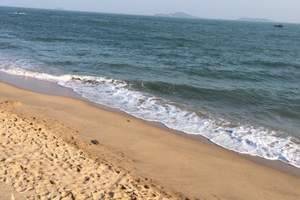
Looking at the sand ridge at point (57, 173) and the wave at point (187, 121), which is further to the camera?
the wave at point (187, 121)

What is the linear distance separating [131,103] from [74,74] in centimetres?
768

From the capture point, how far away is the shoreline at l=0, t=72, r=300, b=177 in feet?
38.0

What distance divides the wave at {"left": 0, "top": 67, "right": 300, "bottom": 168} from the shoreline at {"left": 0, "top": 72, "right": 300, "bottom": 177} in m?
0.22

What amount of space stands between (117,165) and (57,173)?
172 centimetres

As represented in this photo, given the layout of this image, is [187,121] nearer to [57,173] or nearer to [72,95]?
[72,95]

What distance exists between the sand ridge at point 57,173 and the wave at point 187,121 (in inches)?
173

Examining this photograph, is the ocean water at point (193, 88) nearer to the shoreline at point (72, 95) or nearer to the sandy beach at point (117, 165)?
the shoreline at point (72, 95)

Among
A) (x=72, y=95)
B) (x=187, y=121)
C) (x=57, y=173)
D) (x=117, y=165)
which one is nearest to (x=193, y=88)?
(x=72, y=95)

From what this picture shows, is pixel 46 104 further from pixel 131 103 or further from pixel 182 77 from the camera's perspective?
pixel 182 77

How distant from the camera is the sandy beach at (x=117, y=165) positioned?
8.45 meters

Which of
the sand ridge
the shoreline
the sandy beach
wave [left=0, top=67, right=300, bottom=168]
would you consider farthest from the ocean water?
the sand ridge

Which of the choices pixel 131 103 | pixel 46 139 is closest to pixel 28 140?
pixel 46 139

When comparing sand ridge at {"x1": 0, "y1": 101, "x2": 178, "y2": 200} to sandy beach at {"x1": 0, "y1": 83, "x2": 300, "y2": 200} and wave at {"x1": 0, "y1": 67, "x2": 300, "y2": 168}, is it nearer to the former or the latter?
sandy beach at {"x1": 0, "y1": 83, "x2": 300, "y2": 200}

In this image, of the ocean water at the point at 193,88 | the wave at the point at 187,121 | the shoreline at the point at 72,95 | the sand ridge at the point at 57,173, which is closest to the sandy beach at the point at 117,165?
the sand ridge at the point at 57,173
